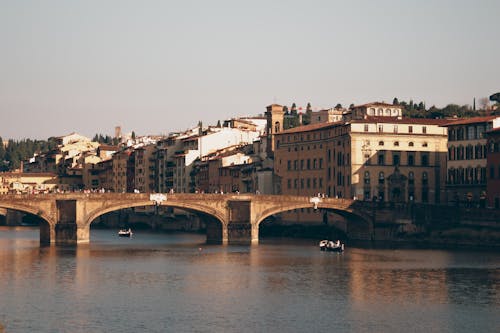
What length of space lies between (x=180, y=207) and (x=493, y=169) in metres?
38.1

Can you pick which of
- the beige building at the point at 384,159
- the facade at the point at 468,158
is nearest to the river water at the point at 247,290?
the facade at the point at 468,158

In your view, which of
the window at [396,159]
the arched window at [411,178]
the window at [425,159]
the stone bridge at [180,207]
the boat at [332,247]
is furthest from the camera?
the window at [425,159]

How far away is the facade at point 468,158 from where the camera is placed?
5728 inches

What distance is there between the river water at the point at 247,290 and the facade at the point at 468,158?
22.3 m

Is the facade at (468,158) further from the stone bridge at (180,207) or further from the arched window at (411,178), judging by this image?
the stone bridge at (180,207)

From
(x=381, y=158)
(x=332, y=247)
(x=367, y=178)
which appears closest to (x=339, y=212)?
(x=367, y=178)

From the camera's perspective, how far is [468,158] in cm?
14838

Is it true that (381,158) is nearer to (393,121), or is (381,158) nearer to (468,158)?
(393,121)

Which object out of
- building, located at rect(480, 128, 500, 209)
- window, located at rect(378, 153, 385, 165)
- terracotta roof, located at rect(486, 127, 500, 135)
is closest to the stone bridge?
window, located at rect(378, 153, 385, 165)

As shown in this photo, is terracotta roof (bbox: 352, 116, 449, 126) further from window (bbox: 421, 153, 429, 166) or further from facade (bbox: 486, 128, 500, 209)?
facade (bbox: 486, 128, 500, 209)

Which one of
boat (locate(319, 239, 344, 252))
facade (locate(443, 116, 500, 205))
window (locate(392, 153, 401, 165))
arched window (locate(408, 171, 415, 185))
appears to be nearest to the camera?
boat (locate(319, 239, 344, 252))

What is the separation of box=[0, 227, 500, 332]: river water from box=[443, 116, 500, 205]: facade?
73.1 feet

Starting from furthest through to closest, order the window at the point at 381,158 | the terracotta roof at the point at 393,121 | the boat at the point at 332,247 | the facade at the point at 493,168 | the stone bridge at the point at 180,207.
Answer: the terracotta roof at the point at 393,121
the window at the point at 381,158
the facade at the point at 493,168
the stone bridge at the point at 180,207
the boat at the point at 332,247

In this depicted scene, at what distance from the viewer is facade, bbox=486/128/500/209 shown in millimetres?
137375
